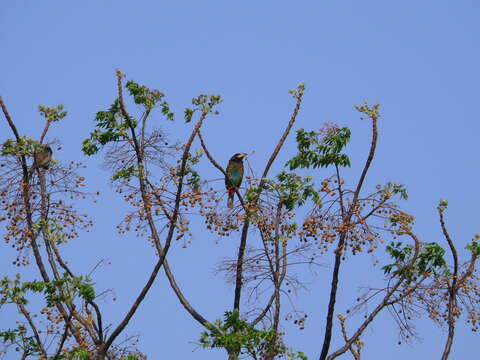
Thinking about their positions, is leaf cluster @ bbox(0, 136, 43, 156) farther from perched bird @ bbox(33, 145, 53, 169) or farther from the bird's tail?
the bird's tail

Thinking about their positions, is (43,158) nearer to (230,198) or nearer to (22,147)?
(22,147)

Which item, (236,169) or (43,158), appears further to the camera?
(236,169)

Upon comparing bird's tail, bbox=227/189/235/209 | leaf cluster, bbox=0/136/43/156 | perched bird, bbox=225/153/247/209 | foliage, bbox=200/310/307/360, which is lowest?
foliage, bbox=200/310/307/360

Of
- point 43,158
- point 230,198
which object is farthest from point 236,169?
point 43,158

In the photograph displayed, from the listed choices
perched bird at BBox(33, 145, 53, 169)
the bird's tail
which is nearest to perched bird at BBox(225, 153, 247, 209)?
the bird's tail

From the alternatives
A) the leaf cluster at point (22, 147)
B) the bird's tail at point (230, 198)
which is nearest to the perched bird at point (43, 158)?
the leaf cluster at point (22, 147)

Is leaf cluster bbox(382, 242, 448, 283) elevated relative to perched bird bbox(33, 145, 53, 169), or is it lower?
lower

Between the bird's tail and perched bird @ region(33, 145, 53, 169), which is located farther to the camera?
perched bird @ region(33, 145, 53, 169)

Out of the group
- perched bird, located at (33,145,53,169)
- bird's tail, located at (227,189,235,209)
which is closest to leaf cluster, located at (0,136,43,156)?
perched bird, located at (33,145,53,169)

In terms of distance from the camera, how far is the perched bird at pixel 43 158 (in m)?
11.8

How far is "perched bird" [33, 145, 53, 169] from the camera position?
11822mm

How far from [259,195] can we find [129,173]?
200 centimetres

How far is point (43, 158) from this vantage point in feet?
39.3

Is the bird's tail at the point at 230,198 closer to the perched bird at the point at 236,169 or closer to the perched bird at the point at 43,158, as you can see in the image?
the perched bird at the point at 236,169
